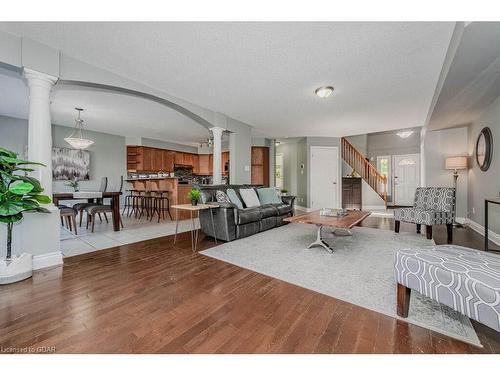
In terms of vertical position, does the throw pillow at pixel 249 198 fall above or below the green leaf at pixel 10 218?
above

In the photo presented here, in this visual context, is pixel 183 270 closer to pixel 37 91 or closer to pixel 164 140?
pixel 37 91

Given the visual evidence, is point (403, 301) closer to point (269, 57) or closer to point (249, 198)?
point (269, 57)

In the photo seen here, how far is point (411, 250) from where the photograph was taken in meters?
1.55

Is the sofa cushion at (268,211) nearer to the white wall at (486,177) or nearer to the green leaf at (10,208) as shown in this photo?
the green leaf at (10,208)

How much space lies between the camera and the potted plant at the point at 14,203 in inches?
77.2

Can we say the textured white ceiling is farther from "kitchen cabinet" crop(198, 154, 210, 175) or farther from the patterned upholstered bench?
"kitchen cabinet" crop(198, 154, 210, 175)

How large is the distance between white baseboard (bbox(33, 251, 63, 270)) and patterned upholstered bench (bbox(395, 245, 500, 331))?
3.44 m

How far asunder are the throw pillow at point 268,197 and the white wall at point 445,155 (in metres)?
3.94

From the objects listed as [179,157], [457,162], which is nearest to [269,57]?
[457,162]

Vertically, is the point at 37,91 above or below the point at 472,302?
above

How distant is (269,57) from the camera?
2.57 metres

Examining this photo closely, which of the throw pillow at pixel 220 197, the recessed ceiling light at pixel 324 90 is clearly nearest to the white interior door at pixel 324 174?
the recessed ceiling light at pixel 324 90
